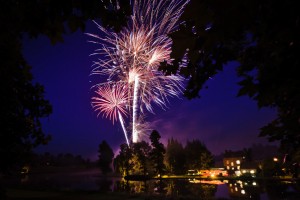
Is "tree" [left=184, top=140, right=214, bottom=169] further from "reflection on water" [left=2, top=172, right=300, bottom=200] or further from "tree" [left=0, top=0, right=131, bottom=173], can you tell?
"tree" [left=0, top=0, right=131, bottom=173]

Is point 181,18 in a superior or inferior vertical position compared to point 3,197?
superior

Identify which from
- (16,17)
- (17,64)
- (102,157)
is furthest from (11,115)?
(102,157)

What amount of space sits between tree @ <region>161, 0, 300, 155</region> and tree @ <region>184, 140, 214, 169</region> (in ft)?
255

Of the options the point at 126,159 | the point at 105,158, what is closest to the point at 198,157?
the point at 126,159

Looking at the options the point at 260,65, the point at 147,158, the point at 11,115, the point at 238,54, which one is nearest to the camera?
the point at 260,65

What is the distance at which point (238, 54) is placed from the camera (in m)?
2.61

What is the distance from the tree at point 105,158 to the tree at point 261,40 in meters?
115

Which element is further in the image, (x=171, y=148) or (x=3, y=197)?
(x=171, y=148)

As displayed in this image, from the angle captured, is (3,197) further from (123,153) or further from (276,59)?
(123,153)

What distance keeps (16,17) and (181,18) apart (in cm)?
274

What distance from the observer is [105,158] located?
371 feet

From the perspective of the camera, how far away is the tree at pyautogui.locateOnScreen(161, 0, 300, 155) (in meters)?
1.75

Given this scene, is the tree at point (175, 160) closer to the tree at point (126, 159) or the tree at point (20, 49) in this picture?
the tree at point (126, 159)

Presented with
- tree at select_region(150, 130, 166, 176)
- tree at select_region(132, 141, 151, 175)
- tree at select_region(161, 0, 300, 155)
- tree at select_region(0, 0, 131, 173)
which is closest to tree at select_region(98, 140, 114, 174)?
tree at select_region(132, 141, 151, 175)
